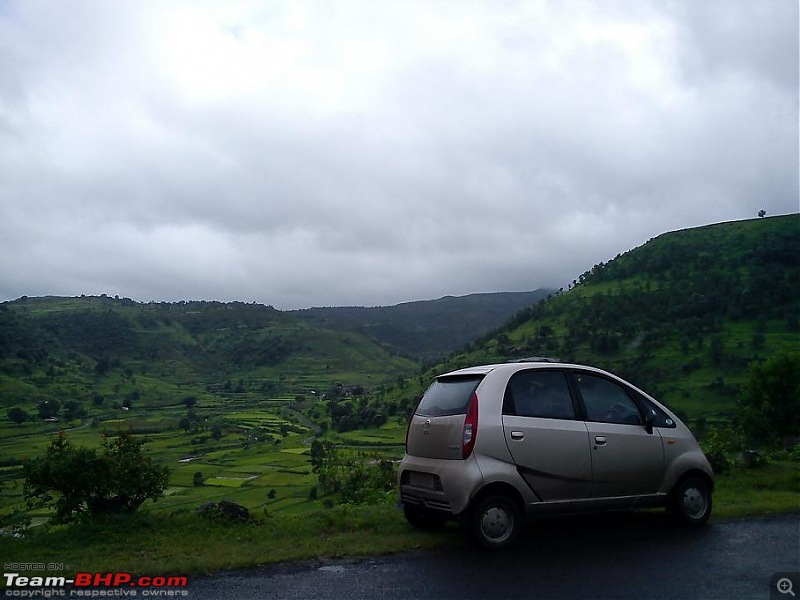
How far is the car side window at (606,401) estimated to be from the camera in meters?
7.65

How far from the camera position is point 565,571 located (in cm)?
614

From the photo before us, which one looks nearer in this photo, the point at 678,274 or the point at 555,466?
the point at 555,466

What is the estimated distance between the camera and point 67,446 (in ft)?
27.5

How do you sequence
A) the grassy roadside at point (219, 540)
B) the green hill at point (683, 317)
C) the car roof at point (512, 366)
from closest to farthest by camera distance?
the grassy roadside at point (219, 540), the car roof at point (512, 366), the green hill at point (683, 317)

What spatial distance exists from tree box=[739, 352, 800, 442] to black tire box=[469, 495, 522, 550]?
12906mm

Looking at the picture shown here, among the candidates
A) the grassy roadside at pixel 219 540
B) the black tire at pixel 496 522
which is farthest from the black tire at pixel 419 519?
the black tire at pixel 496 522

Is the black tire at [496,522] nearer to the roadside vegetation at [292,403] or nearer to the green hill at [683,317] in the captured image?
the roadside vegetation at [292,403]

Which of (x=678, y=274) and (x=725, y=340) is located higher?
(x=678, y=274)

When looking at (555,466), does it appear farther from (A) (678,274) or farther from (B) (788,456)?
(A) (678,274)

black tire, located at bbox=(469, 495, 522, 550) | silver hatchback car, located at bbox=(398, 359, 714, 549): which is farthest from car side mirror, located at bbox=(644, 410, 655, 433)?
black tire, located at bbox=(469, 495, 522, 550)

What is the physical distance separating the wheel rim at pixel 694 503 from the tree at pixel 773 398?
10526mm

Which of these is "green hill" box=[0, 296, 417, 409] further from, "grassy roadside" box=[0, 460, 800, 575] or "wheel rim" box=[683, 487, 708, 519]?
"wheel rim" box=[683, 487, 708, 519]

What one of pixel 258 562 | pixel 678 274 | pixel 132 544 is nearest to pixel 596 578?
pixel 258 562

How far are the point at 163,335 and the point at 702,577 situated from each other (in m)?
142
